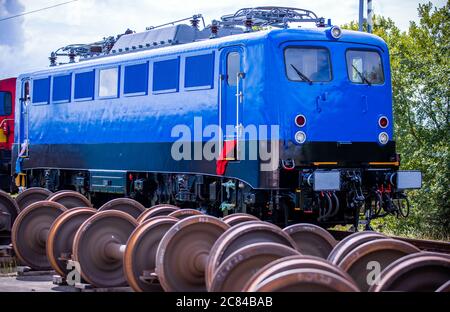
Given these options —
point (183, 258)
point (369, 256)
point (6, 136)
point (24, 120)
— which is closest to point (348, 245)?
point (369, 256)

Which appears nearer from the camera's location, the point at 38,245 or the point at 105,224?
the point at 105,224

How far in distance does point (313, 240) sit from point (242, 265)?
2689 mm

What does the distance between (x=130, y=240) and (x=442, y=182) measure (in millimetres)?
12445

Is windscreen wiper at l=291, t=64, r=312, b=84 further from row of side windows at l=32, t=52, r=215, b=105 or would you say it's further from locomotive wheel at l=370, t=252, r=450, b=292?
locomotive wheel at l=370, t=252, r=450, b=292

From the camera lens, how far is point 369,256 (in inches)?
284

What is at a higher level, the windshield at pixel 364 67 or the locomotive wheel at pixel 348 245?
the windshield at pixel 364 67

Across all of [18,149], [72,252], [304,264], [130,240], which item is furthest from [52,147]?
[304,264]

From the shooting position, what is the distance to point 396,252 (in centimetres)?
725

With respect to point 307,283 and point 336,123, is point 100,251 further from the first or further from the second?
point 336,123

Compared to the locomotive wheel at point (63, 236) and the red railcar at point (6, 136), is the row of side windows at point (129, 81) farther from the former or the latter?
the locomotive wheel at point (63, 236)

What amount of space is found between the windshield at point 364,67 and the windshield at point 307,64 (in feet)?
1.76

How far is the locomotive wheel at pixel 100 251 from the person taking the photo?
9258mm

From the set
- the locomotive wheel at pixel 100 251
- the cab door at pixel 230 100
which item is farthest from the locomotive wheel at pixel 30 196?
the locomotive wheel at pixel 100 251
